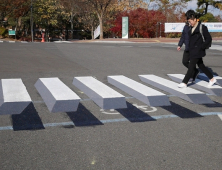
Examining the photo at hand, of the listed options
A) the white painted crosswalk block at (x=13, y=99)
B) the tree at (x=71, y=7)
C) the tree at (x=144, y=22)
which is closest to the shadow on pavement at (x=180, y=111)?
the white painted crosswalk block at (x=13, y=99)

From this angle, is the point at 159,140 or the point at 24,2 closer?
the point at 159,140

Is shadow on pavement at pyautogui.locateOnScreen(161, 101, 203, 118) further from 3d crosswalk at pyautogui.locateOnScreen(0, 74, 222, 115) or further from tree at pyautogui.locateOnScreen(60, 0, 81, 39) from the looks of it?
tree at pyautogui.locateOnScreen(60, 0, 81, 39)

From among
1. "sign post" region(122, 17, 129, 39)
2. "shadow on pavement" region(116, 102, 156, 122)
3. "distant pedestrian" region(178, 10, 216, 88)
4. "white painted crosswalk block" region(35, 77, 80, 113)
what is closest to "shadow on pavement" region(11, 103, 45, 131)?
"white painted crosswalk block" region(35, 77, 80, 113)

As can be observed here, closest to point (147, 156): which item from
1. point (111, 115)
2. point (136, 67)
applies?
point (111, 115)

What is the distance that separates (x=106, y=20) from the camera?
53.6m

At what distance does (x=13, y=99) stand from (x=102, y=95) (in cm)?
152

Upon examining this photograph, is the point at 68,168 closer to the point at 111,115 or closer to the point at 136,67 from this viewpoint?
the point at 111,115

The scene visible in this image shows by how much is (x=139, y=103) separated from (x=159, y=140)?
2.05 metres

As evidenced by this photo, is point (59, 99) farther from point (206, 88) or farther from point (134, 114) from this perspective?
point (206, 88)

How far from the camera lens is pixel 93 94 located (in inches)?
262

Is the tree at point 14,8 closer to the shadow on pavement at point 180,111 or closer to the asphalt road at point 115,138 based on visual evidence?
the asphalt road at point 115,138

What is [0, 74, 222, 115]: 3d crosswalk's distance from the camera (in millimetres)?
5484

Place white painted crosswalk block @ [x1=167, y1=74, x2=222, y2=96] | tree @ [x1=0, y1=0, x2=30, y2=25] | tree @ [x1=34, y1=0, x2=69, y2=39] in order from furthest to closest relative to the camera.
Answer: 1. tree @ [x1=34, y1=0, x2=69, y2=39]
2. tree @ [x1=0, y1=0, x2=30, y2=25]
3. white painted crosswalk block @ [x1=167, y1=74, x2=222, y2=96]

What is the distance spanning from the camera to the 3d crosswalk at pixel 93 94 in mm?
5484
